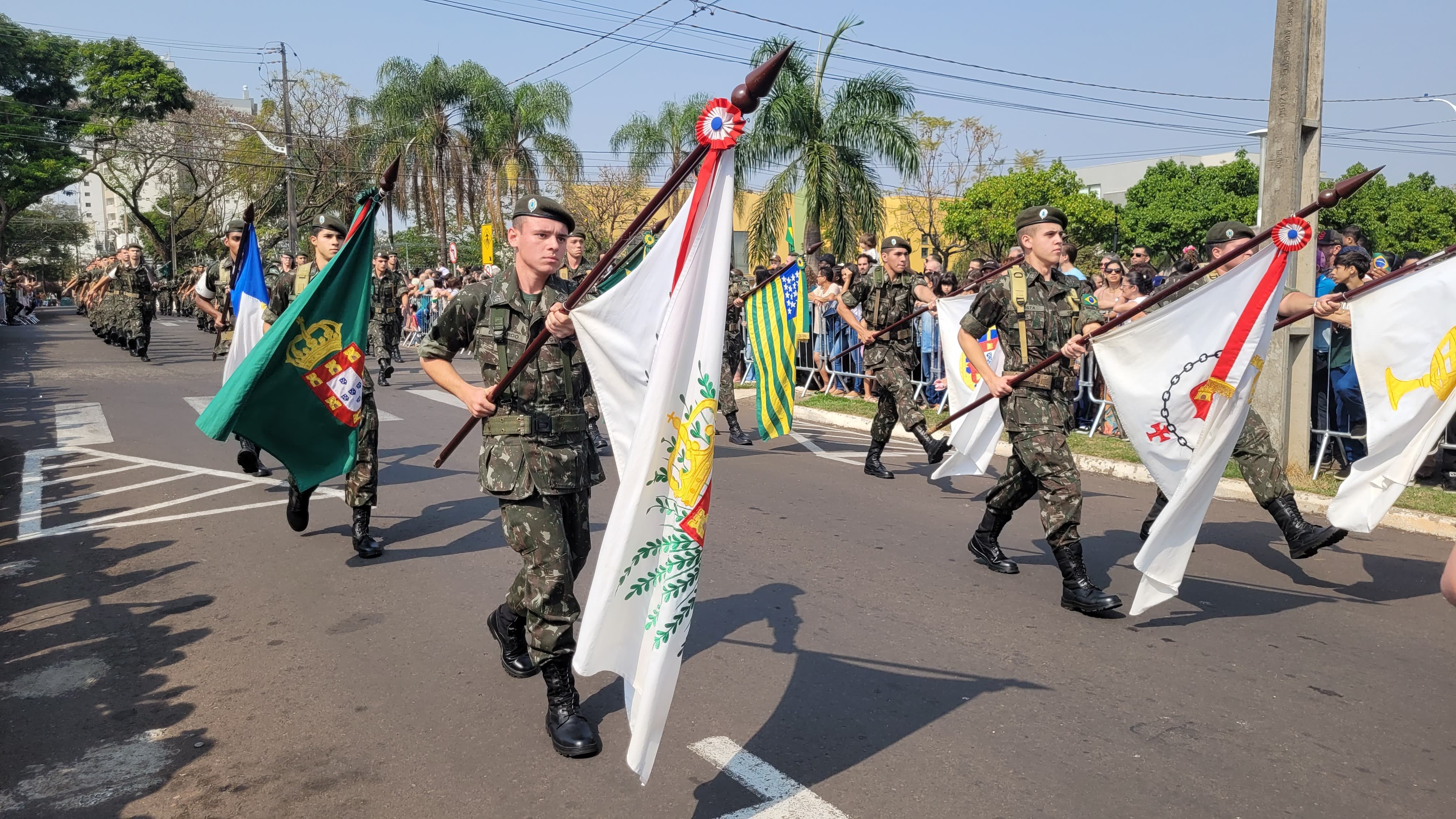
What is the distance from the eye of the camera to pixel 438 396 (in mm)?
15094

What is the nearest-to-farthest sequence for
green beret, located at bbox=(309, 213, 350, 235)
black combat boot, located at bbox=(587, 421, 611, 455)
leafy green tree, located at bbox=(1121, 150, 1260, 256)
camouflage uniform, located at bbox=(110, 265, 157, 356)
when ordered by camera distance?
green beret, located at bbox=(309, 213, 350, 235) < black combat boot, located at bbox=(587, 421, 611, 455) < camouflage uniform, located at bbox=(110, 265, 157, 356) < leafy green tree, located at bbox=(1121, 150, 1260, 256)

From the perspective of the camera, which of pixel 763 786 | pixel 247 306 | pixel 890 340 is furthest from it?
pixel 890 340

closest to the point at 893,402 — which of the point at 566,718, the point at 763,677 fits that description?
the point at 763,677

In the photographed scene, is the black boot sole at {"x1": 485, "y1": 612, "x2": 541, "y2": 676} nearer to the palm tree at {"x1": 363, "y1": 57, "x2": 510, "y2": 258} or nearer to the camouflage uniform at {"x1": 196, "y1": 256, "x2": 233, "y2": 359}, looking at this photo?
the camouflage uniform at {"x1": 196, "y1": 256, "x2": 233, "y2": 359}

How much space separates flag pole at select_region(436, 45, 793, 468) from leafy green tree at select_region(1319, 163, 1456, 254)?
39374mm

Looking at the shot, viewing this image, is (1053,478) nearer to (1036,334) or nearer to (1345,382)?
(1036,334)

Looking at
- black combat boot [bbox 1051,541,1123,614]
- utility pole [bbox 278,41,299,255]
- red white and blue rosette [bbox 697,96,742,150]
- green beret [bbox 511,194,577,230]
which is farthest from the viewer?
utility pole [bbox 278,41,299,255]

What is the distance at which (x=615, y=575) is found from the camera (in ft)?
11.0

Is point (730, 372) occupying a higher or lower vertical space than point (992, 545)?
higher

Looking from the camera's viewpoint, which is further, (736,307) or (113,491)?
(736,307)

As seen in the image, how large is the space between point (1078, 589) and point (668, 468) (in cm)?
289

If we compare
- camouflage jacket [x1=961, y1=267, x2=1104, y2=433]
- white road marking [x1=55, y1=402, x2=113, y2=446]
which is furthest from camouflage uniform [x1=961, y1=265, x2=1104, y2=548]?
white road marking [x1=55, y1=402, x2=113, y2=446]

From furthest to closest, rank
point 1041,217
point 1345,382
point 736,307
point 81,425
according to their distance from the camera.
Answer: point 736,307
point 81,425
point 1345,382
point 1041,217

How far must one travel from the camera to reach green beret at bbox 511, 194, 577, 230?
4.07m
